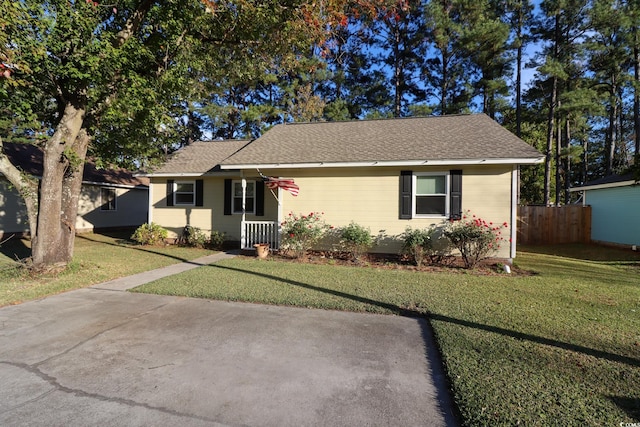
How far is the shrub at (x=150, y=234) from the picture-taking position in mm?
12117

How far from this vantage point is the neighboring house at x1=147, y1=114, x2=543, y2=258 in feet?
29.5

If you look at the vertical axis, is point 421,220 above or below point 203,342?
above

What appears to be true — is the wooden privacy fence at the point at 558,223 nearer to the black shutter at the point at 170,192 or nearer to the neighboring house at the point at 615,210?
the neighboring house at the point at 615,210

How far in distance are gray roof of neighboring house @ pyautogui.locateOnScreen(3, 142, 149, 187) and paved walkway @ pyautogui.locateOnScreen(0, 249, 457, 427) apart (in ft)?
33.0

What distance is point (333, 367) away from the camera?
3.36 m

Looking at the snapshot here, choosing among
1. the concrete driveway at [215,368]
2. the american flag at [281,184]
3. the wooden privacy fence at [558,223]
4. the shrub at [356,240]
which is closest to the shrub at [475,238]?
the shrub at [356,240]

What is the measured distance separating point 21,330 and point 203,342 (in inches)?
101

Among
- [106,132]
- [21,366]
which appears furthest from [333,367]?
[106,132]

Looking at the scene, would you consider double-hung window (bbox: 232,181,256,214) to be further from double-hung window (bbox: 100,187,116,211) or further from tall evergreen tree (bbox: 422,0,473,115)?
tall evergreen tree (bbox: 422,0,473,115)

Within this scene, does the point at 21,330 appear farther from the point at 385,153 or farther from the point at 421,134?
the point at 421,134

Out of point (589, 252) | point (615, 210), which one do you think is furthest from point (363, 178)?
point (615, 210)

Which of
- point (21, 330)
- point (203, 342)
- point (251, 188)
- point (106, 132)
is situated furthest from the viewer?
point (251, 188)

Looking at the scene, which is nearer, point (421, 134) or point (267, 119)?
point (421, 134)

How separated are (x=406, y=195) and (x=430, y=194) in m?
0.70
